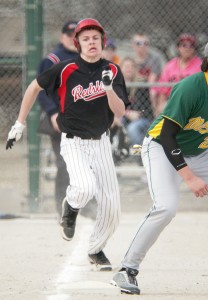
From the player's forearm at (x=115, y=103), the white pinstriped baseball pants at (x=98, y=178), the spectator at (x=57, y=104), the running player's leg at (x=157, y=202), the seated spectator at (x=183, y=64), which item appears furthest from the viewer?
the seated spectator at (x=183, y=64)

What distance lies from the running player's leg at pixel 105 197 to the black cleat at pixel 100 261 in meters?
0.10

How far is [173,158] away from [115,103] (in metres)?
1.12

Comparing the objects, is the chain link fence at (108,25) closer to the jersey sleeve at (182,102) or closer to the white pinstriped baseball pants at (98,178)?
the white pinstriped baseball pants at (98,178)

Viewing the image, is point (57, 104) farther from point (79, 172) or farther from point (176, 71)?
point (79, 172)

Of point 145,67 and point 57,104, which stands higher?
point 145,67

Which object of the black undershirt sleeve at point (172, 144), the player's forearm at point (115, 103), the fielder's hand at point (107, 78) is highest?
the fielder's hand at point (107, 78)

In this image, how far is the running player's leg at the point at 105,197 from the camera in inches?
260

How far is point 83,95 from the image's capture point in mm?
6738

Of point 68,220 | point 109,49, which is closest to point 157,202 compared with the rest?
point 68,220

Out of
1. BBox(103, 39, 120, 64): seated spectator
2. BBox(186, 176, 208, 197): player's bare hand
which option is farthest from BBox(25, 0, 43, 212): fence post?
BBox(186, 176, 208, 197): player's bare hand

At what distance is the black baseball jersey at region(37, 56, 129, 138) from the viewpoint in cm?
671

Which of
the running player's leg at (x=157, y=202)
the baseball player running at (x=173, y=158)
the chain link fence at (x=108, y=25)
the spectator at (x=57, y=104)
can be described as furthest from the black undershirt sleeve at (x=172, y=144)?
the chain link fence at (x=108, y=25)

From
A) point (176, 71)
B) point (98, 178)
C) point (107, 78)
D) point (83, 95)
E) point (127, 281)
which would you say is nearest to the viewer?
point (127, 281)

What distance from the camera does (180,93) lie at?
532cm
